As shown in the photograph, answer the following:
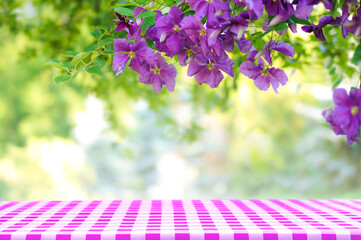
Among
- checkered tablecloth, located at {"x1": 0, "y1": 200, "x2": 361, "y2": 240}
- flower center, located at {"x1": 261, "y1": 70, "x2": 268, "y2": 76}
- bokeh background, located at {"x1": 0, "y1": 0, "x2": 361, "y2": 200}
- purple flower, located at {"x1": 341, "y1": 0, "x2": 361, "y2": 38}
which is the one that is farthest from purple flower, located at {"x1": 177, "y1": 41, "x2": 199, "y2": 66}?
bokeh background, located at {"x1": 0, "y1": 0, "x2": 361, "y2": 200}

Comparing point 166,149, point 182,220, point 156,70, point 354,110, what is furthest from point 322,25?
point 166,149

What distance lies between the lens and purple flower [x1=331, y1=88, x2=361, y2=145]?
1.73 ft

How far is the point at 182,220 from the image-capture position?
94cm

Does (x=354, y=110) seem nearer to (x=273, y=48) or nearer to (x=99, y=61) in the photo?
(x=273, y=48)

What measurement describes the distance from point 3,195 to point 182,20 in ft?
Result: 21.8

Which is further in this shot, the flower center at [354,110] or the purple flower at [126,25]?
the purple flower at [126,25]

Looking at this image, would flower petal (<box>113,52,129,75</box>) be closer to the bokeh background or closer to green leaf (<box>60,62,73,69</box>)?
green leaf (<box>60,62,73,69</box>)

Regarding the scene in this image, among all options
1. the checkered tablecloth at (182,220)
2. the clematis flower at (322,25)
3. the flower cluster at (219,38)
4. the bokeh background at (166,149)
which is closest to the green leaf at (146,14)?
the flower cluster at (219,38)

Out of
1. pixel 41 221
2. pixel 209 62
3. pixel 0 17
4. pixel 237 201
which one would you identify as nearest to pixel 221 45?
pixel 209 62

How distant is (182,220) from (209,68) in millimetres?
396

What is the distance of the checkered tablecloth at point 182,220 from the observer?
806mm

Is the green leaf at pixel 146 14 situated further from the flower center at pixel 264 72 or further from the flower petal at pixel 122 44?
the flower center at pixel 264 72

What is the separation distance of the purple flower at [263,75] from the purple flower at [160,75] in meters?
0.11

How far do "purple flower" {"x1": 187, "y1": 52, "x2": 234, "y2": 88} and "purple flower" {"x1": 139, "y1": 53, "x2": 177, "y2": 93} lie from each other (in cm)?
4
